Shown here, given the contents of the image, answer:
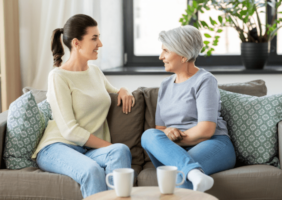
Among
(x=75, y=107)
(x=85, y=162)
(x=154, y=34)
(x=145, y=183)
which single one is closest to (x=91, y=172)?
(x=85, y=162)

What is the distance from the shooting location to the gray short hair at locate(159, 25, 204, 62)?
73.4 inches

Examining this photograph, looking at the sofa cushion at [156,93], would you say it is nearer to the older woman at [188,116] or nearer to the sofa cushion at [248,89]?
the sofa cushion at [248,89]

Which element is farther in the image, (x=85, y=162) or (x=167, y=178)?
(x=85, y=162)

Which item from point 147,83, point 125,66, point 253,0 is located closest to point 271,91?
point 253,0

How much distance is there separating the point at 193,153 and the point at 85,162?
500 millimetres

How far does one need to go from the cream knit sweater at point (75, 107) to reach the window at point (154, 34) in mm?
1385

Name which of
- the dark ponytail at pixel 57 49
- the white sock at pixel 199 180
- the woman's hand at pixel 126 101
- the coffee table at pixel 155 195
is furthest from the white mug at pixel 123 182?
the dark ponytail at pixel 57 49

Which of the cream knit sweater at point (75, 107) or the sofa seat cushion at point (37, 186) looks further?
the cream knit sweater at point (75, 107)

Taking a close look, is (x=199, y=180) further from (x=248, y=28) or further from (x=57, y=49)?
(x=248, y=28)

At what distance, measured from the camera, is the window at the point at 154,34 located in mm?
3305

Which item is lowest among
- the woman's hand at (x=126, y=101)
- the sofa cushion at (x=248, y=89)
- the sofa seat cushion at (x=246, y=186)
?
the sofa seat cushion at (x=246, y=186)

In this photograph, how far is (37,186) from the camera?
174 cm

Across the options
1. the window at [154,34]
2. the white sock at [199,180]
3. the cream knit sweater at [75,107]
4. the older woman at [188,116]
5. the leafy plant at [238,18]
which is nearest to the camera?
the white sock at [199,180]

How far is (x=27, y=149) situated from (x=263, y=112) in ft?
4.09
